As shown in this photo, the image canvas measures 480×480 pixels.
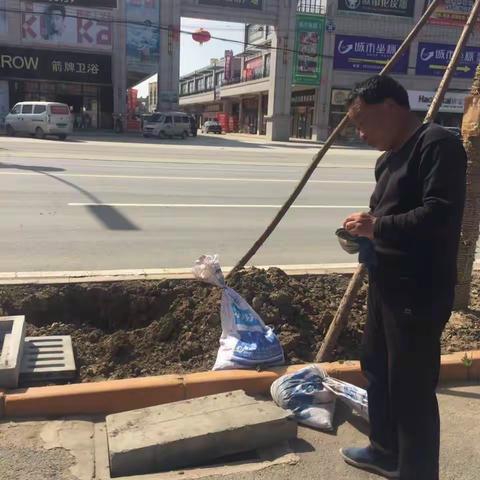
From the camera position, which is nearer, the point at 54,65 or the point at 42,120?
the point at 42,120

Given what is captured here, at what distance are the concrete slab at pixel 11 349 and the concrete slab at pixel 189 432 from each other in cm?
67

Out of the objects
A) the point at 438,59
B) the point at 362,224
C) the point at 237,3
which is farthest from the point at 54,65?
the point at 362,224

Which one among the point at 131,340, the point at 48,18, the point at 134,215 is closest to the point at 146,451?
the point at 131,340

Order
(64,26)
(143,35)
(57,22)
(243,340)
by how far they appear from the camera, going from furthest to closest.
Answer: (143,35), (64,26), (57,22), (243,340)

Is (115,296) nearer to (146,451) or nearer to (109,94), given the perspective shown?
(146,451)

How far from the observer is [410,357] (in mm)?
2387

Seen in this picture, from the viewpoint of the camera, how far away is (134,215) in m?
9.12

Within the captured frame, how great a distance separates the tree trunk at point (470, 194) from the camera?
14.2ft

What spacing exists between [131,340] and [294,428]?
1.62 metres

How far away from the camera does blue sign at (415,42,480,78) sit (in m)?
43.6

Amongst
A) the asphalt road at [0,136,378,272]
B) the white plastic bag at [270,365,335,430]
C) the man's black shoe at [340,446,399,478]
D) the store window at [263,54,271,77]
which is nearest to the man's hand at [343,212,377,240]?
the man's black shoe at [340,446,399,478]

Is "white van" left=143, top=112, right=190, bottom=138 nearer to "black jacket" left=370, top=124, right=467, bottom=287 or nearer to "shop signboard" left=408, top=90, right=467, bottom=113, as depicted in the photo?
"shop signboard" left=408, top=90, right=467, bottom=113

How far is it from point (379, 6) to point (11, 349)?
44.7 meters

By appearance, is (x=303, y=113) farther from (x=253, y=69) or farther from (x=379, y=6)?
(x=379, y=6)
